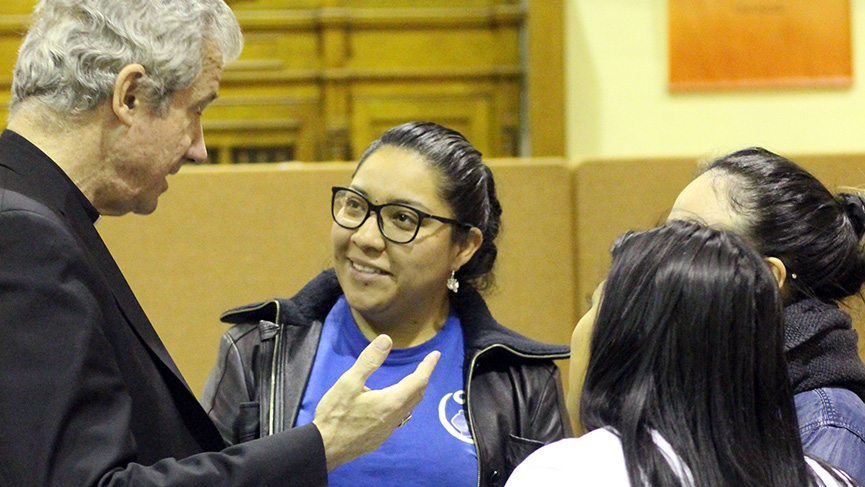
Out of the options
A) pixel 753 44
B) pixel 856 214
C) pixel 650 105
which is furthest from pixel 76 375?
pixel 753 44

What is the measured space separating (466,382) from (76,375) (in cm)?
81

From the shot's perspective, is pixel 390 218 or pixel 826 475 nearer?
pixel 826 475

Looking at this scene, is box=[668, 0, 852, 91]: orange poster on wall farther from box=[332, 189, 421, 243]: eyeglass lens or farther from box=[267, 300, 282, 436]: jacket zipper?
box=[267, 300, 282, 436]: jacket zipper

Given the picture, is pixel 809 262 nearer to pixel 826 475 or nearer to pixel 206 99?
pixel 826 475

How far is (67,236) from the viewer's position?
40.8 inches

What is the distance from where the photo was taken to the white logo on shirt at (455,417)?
5.23 ft

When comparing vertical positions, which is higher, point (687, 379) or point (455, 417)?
point (687, 379)

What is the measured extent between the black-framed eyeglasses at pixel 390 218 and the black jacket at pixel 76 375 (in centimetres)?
60

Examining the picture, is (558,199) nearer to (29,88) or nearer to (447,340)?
(447,340)

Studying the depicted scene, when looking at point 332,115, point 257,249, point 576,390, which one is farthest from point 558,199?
point 332,115

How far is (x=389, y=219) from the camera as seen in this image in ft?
5.59

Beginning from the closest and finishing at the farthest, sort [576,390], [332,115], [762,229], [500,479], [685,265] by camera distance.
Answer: [685,265], [576,390], [762,229], [500,479], [332,115]

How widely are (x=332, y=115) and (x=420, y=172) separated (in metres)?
2.60

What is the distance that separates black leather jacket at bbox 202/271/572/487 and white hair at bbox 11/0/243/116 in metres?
0.57
